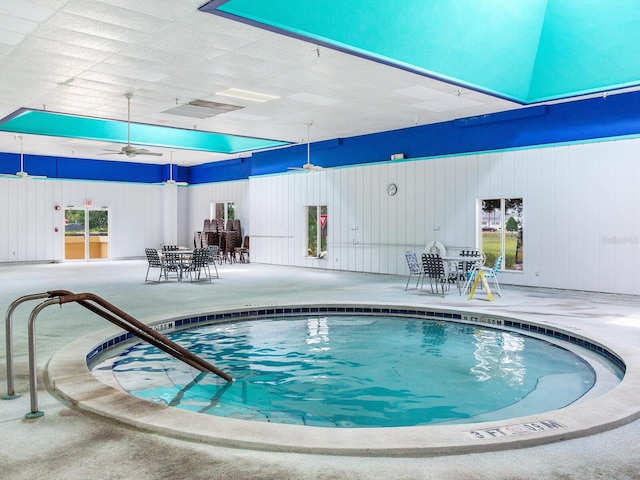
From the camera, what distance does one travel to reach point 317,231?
14625mm

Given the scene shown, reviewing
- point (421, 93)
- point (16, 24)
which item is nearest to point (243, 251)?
point (421, 93)

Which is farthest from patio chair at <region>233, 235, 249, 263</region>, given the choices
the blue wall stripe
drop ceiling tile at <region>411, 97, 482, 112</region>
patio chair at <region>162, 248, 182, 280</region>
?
drop ceiling tile at <region>411, 97, 482, 112</region>

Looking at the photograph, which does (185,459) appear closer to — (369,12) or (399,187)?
(369,12)

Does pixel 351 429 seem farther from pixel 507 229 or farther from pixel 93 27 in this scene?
pixel 507 229

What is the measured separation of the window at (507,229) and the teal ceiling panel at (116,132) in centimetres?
601

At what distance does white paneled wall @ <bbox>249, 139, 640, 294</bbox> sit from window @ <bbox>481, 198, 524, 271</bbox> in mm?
245

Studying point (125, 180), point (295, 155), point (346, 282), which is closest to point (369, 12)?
point (346, 282)

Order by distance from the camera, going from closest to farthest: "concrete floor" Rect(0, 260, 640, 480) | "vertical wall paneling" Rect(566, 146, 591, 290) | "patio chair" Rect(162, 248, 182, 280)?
1. "concrete floor" Rect(0, 260, 640, 480)
2. "vertical wall paneling" Rect(566, 146, 591, 290)
3. "patio chair" Rect(162, 248, 182, 280)

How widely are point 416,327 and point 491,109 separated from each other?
4.98 metres

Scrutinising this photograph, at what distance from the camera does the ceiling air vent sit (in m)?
9.82

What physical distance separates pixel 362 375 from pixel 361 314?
296cm

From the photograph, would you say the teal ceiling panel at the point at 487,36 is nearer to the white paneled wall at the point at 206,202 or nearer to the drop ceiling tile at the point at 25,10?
the drop ceiling tile at the point at 25,10

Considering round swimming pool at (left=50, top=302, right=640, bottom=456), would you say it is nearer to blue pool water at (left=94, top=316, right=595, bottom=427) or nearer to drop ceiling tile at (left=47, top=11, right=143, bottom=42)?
blue pool water at (left=94, top=316, right=595, bottom=427)

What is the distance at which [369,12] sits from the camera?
6.26m
